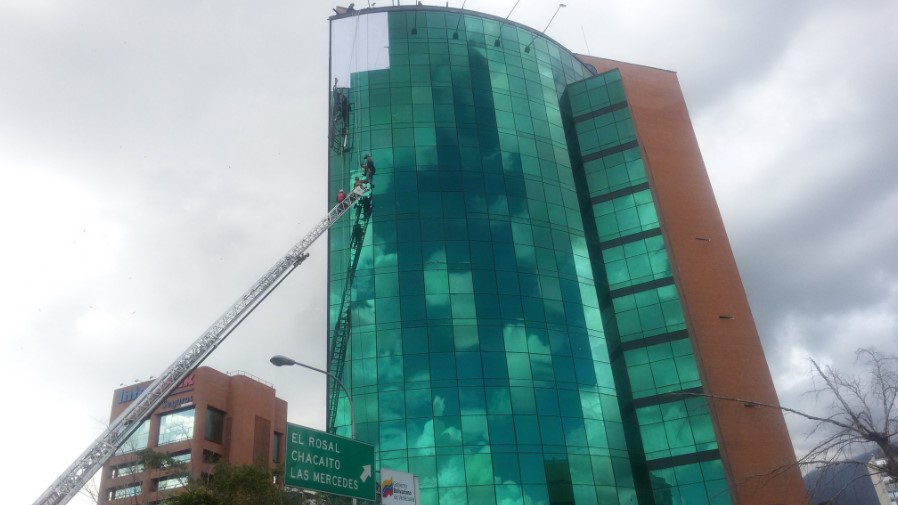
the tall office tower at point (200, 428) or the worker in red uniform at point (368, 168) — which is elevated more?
the worker in red uniform at point (368, 168)

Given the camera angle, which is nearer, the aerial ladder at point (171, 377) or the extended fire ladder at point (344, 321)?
the aerial ladder at point (171, 377)

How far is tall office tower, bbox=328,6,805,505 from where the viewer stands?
4938 cm

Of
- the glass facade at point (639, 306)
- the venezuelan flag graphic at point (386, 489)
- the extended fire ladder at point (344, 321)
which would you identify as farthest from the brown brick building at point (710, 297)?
the venezuelan flag graphic at point (386, 489)

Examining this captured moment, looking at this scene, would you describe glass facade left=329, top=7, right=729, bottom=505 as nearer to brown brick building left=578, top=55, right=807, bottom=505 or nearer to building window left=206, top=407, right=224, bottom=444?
brown brick building left=578, top=55, right=807, bottom=505

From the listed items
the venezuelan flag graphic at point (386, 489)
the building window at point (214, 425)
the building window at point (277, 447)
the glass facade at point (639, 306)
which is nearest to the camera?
the venezuelan flag graphic at point (386, 489)

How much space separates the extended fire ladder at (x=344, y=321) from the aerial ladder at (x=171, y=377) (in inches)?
58.2

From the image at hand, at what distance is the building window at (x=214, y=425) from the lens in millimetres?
75250

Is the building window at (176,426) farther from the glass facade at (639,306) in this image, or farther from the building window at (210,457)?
the glass facade at (639,306)

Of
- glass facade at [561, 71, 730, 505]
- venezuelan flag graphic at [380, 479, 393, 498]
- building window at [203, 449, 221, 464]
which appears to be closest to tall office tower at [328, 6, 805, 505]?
glass facade at [561, 71, 730, 505]

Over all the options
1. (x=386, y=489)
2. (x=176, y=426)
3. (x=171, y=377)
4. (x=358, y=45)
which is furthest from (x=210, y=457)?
(x=386, y=489)

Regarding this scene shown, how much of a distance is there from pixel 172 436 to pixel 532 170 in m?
47.5

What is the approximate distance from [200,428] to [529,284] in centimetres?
4083

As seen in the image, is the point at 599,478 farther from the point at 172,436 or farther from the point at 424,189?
the point at 172,436

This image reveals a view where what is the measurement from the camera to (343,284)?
55688 millimetres
